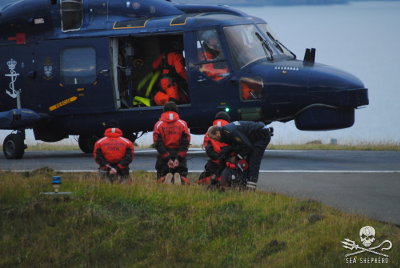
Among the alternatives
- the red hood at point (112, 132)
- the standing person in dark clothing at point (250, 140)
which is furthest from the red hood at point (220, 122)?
the red hood at point (112, 132)

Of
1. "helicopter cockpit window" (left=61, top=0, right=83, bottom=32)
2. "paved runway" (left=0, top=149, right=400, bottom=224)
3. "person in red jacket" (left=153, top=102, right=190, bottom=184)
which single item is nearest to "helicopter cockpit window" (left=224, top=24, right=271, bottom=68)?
"paved runway" (left=0, top=149, right=400, bottom=224)

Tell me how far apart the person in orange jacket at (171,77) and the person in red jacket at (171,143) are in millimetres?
4985

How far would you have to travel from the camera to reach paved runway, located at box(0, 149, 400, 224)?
53.0ft

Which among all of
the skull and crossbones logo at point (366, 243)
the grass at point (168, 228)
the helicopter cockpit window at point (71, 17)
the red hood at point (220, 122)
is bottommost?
the grass at point (168, 228)

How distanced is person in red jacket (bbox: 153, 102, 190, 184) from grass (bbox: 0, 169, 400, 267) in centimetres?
98

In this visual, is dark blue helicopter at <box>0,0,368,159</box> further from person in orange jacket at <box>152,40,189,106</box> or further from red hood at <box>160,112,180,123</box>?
red hood at <box>160,112,180,123</box>

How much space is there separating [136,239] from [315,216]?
2.65 metres

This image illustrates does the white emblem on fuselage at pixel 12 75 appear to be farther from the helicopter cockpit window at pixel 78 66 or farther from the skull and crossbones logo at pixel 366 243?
the skull and crossbones logo at pixel 366 243

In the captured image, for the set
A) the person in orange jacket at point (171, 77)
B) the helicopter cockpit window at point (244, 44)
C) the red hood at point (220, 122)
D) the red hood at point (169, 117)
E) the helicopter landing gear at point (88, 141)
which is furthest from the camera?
the helicopter landing gear at point (88, 141)

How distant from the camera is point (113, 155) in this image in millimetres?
17359

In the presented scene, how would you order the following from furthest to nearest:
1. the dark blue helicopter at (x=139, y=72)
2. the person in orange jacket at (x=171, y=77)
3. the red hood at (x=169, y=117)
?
the person in orange jacket at (x=171, y=77)
the dark blue helicopter at (x=139, y=72)
the red hood at (x=169, y=117)

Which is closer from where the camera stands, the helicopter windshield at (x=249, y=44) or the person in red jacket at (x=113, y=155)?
the person in red jacket at (x=113, y=155)

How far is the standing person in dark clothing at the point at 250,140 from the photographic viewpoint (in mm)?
16594

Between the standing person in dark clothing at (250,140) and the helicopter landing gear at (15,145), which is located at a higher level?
the standing person in dark clothing at (250,140)
